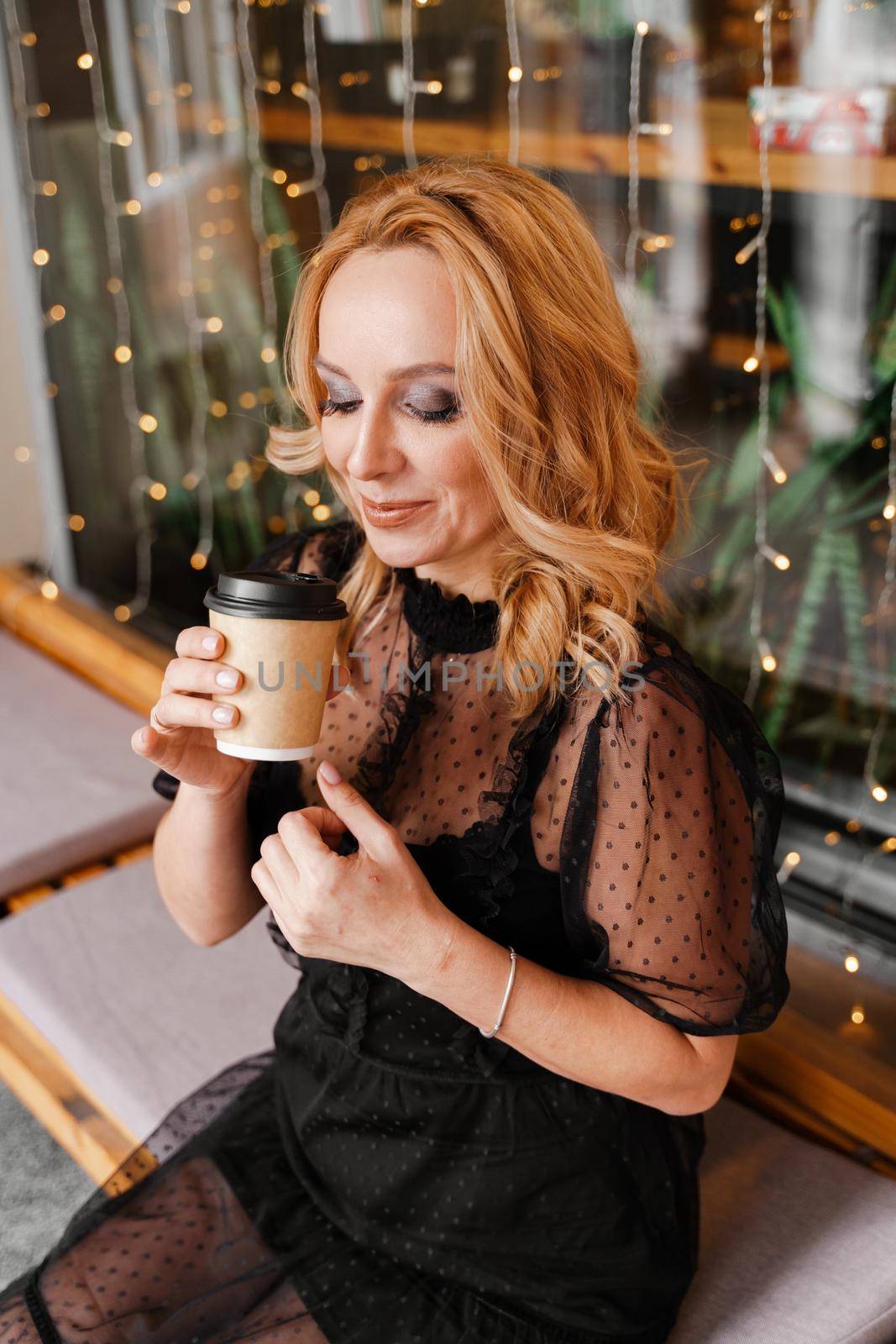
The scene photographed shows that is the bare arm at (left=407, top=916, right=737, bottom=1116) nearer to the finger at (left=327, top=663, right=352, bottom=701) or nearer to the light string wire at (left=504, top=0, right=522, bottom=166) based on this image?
the finger at (left=327, top=663, right=352, bottom=701)

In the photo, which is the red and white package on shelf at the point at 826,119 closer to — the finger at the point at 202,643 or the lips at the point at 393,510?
the lips at the point at 393,510

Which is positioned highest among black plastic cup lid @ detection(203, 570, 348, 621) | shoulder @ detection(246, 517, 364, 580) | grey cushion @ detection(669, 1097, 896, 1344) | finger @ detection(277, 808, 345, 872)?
black plastic cup lid @ detection(203, 570, 348, 621)

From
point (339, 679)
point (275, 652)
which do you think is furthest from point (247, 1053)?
point (275, 652)

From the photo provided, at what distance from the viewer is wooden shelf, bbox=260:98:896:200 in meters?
1.57

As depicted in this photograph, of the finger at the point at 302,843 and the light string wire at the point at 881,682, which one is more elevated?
the finger at the point at 302,843

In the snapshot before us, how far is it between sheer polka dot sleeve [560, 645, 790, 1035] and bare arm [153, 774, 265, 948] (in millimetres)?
325

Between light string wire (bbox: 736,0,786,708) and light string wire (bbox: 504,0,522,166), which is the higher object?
light string wire (bbox: 504,0,522,166)

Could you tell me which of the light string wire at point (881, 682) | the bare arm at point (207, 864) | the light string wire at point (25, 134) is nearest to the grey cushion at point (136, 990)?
the bare arm at point (207, 864)

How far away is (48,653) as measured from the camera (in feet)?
9.46

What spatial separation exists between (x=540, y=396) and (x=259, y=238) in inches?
62.2

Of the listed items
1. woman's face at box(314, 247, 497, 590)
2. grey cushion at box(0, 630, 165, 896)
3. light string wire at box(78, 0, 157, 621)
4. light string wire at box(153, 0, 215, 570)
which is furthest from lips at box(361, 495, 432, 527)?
light string wire at box(78, 0, 157, 621)

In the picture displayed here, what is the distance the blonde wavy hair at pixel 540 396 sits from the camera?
3.21 ft

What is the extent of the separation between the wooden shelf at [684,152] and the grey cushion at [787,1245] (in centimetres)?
110

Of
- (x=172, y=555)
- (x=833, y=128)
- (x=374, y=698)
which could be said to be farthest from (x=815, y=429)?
(x=172, y=555)
